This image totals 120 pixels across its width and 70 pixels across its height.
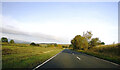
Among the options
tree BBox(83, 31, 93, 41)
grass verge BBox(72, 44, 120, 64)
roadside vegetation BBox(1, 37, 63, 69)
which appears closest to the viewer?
roadside vegetation BBox(1, 37, 63, 69)

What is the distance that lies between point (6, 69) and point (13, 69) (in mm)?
422

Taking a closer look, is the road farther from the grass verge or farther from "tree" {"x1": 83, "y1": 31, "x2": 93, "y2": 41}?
"tree" {"x1": 83, "y1": 31, "x2": 93, "y2": 41}

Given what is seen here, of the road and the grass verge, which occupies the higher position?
the road

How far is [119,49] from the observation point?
1897cm

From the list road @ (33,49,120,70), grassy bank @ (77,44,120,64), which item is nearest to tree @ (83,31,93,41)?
grassy bank @ (77,44,120,64)

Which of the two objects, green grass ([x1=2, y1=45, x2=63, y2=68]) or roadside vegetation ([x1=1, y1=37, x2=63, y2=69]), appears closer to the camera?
green grass ([x1=2, y1=45, x2=63, y2=68])

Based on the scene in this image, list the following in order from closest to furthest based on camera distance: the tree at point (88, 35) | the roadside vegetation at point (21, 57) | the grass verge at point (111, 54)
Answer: the roadside vegetation at point (21, 57)
the grass verge at point (111, 54)
the tree at point (88, 35)

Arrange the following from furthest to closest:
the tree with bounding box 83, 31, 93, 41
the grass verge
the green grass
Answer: the tree with bounding box 83, 31, 93, 41
the grass verge
the green grass

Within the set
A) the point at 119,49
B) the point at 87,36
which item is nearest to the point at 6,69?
the point at 119,49

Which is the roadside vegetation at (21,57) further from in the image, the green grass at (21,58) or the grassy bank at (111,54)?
the grassy bank at (111,54)

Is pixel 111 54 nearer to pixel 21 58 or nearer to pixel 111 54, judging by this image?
pixel 111 54

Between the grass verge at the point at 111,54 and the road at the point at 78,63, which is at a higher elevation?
the road at the point at 78,63

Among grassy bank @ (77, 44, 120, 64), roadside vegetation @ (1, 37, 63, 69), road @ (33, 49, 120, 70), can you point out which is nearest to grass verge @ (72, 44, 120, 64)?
grassy bank @ (77, 44, 120, 64)

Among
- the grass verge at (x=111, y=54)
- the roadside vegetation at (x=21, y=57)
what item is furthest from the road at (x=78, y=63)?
the grass verge at (x=111, y=54)
